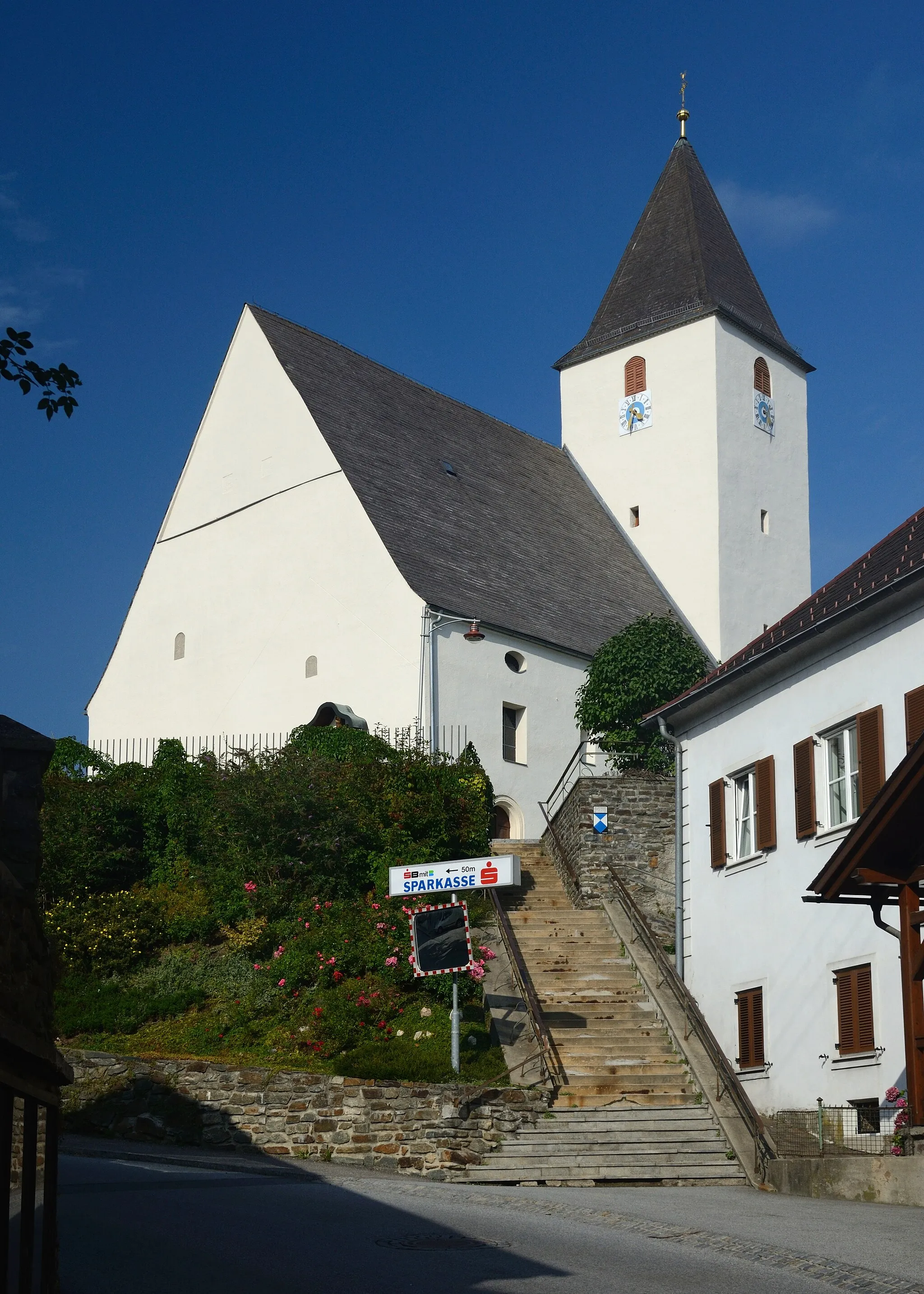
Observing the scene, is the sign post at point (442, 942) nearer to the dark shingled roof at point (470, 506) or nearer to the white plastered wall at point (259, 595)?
the white plastered wall at point (259, 595)

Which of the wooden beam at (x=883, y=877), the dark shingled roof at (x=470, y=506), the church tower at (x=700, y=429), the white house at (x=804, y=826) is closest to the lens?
the wooden beam at (x=883, y=877)

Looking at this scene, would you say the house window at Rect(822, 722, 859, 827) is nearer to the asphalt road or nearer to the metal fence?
the metal fence

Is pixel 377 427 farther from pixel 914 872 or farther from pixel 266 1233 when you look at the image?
pixel 266 1233

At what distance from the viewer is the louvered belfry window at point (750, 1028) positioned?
739 inches

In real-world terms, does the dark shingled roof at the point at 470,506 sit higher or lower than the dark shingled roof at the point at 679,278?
lower

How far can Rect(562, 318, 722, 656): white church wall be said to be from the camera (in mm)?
39375

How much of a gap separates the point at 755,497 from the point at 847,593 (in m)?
22.8

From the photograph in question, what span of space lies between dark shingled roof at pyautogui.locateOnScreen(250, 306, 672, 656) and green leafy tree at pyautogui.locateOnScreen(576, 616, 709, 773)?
6.24ft

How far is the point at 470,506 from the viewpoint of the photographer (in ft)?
115

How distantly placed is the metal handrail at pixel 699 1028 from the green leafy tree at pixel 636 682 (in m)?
4.72

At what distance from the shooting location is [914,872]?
13312 millimetres

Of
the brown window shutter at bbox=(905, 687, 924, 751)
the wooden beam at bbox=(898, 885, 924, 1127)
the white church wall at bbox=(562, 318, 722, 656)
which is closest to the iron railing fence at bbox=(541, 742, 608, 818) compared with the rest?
the white church wall at bbox=(562, 318, 722, 656)

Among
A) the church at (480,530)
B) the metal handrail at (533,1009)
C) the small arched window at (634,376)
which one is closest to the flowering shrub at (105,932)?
the metal handrail at (533,1009)

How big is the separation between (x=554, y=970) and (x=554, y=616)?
40.9ft
